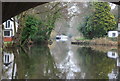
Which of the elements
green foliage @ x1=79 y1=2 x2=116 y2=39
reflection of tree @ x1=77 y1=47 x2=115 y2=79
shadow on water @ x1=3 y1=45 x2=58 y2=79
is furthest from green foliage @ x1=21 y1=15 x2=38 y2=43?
reflection of tree @ x1=77 y1=47 x2=115 y2=79

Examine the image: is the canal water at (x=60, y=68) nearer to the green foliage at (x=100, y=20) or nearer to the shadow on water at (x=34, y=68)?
the shadow on water at (x=34, y=68)

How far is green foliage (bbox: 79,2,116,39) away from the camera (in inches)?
780

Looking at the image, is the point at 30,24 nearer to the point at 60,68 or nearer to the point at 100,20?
the point at 100,20

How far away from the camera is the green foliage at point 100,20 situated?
19.8m

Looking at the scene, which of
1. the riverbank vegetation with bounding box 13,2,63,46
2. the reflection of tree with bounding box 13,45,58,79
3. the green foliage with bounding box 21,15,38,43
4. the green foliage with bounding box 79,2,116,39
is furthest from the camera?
the green foliage with bounding box 79,2,116,39

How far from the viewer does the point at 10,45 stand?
16.2 meters

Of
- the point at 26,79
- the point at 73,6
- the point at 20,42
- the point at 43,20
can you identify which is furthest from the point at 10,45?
the point at 26,79

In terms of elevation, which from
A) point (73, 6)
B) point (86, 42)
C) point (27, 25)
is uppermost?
point (73, 6)

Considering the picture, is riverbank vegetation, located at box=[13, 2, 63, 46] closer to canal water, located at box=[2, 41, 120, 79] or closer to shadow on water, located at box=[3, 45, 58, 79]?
canal water, located at box=[2, 41, 120, 79]

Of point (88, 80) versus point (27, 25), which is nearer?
point (88, 80)

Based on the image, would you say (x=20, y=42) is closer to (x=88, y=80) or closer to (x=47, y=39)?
(x=47, y=39)

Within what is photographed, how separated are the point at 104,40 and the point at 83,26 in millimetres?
3293

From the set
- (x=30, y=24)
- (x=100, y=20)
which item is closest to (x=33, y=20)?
(x=30, y=24)

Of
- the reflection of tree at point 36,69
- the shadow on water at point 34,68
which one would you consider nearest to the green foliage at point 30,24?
the shadow on water at point 34,68
